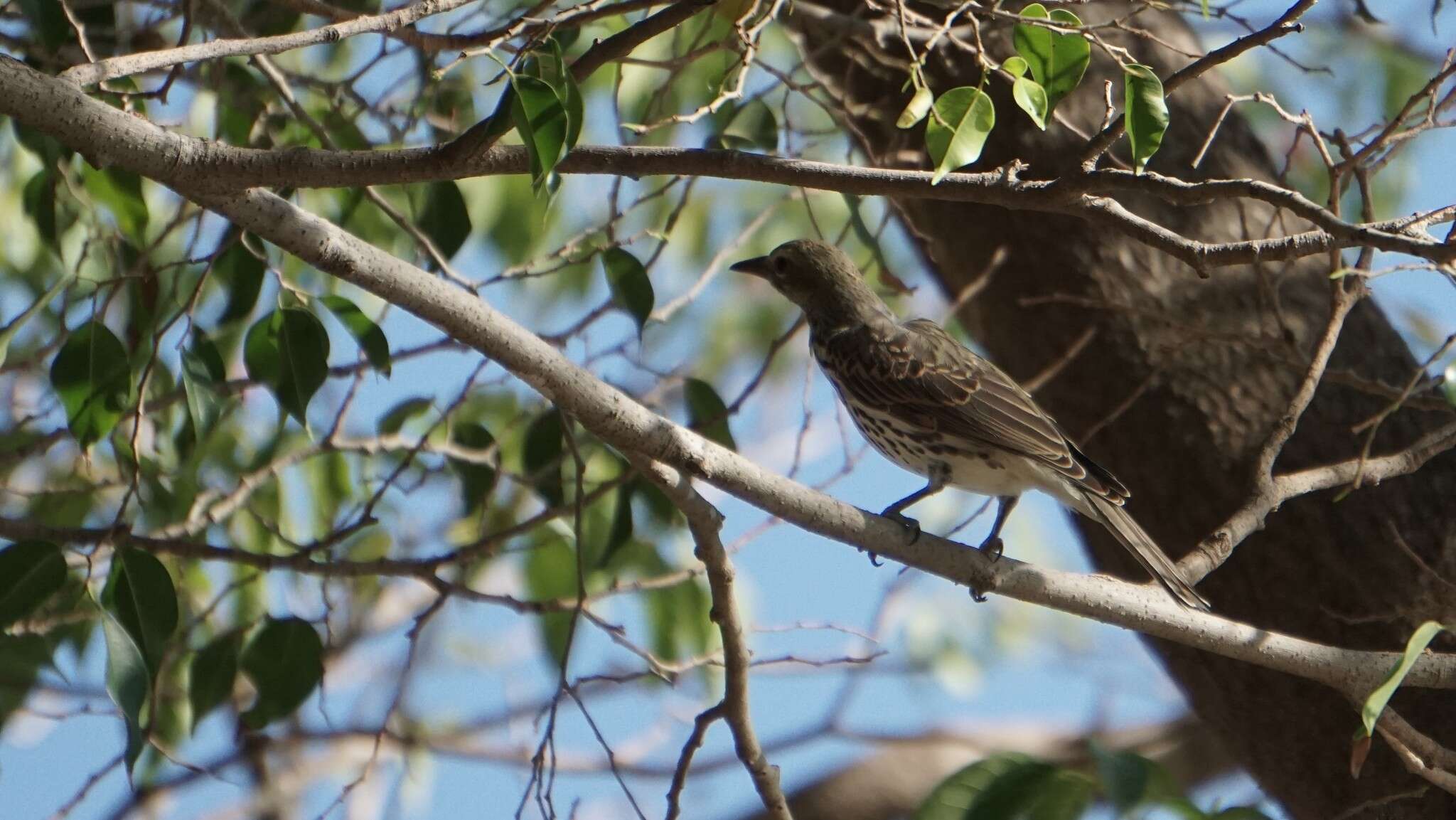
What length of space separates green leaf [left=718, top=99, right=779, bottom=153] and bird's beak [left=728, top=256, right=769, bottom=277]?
796mm

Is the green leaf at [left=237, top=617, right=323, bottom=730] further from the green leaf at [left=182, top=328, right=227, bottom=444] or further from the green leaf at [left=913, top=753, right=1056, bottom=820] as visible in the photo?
the green leaf at [left=913, top=753, right=1056, bottom=820]

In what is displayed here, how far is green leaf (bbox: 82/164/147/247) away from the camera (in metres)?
3.60

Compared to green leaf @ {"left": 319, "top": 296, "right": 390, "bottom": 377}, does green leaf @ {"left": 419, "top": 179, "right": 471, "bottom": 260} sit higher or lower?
higher

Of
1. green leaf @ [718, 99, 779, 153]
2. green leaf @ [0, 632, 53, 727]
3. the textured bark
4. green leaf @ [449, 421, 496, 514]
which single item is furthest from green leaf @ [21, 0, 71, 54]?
the textured bark

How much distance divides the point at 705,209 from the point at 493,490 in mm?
3456

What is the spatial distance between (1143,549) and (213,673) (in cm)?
240

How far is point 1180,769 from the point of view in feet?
22.2

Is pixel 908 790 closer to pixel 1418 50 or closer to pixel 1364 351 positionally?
pixel 1364 351

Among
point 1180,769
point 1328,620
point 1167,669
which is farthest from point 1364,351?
point 1180,769

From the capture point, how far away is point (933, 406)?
4453 millimetres

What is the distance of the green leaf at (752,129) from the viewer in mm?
3887

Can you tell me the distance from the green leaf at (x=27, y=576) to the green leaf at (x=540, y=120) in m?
1.31

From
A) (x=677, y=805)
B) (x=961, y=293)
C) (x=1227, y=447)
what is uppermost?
(x=961, y=293)

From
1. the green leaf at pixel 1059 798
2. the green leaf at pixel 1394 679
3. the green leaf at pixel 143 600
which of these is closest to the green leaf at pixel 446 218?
the green leaf at pixel 143 600
